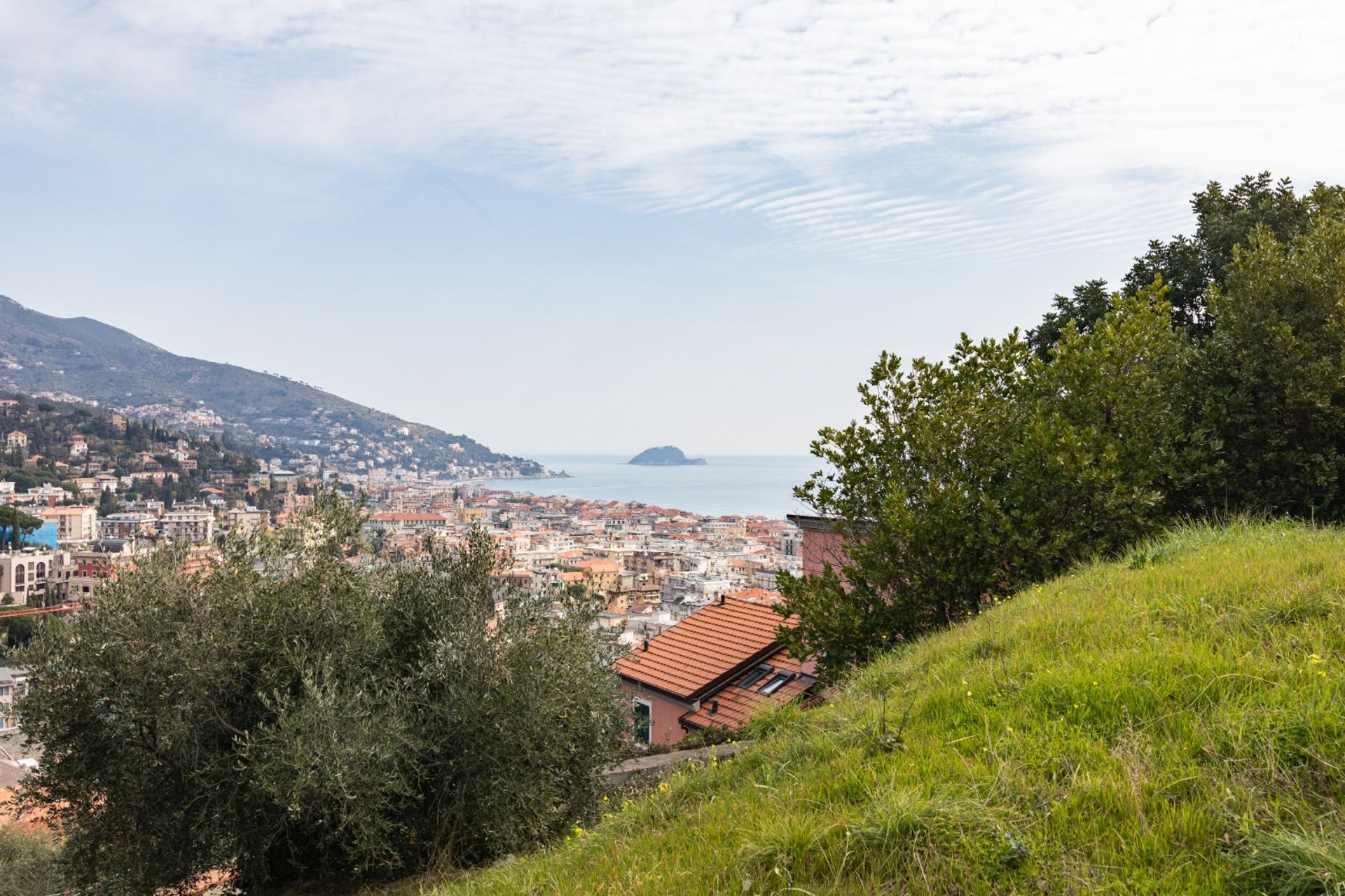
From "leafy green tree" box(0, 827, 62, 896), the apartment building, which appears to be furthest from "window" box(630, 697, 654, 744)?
the apartment building

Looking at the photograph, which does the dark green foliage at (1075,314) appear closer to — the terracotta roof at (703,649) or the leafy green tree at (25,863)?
the terracotta roof at (703,649)

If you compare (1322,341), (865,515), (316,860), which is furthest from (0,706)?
(1322,341)

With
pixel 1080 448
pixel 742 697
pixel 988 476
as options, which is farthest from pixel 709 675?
pixel 1080 448

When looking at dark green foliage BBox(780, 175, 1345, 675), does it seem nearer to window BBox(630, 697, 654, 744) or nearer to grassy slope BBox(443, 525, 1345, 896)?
grassy slope BBox(443, 525, 1345, 896)

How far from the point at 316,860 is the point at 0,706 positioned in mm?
3213

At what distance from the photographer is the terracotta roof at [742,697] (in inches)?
440

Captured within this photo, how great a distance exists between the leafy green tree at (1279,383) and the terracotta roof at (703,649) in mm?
6352

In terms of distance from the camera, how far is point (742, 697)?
11.9m

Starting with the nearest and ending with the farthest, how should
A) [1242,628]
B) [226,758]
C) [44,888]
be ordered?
[1242,628] < [226,758] < [44,888]

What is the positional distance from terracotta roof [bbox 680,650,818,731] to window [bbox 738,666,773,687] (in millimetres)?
24

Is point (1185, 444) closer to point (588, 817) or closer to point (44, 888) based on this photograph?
point (588, 817)

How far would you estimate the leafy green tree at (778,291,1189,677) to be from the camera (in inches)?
330

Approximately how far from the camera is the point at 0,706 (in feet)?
23.5

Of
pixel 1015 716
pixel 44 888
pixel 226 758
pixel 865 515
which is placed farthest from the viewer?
pixel 44 888
